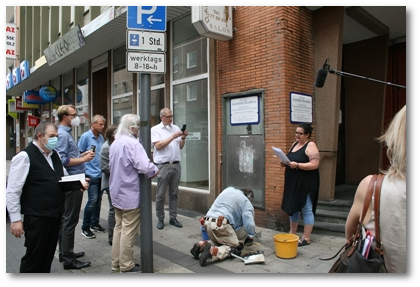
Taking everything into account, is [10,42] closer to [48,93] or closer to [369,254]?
[48,93]

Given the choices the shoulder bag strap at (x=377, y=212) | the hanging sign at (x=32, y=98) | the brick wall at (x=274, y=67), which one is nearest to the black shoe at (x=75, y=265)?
the brick wall at (x=274, y=67)

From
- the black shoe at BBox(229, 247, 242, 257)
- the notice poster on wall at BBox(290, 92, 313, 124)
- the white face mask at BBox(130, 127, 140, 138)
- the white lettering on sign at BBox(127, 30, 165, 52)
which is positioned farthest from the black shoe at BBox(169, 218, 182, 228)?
the white lettering on sign at BBox(127, 30, 165, 52)

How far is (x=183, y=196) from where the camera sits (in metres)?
7.45

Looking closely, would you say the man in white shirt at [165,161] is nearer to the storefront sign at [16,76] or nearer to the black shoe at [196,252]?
the black shoe at [196,252]

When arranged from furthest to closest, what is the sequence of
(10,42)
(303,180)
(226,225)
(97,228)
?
(10,42), (97,228), (303,180), (226,225)

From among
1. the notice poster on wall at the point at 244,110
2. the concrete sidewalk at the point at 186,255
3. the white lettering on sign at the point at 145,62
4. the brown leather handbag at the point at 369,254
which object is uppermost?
the white lettering on sign at the point at 145,62

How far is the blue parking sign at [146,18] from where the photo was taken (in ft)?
12.7

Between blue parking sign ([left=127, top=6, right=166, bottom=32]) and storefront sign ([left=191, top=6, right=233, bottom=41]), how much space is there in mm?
1889

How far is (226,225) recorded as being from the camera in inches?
169

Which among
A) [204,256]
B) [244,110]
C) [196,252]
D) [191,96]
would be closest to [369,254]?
[204,256]

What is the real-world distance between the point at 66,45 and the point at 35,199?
819 centimetres

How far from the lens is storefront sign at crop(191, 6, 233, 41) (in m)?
5.81

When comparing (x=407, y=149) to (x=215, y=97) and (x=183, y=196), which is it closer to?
(x=215, y=97)

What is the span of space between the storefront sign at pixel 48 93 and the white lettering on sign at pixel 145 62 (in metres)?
12.7
